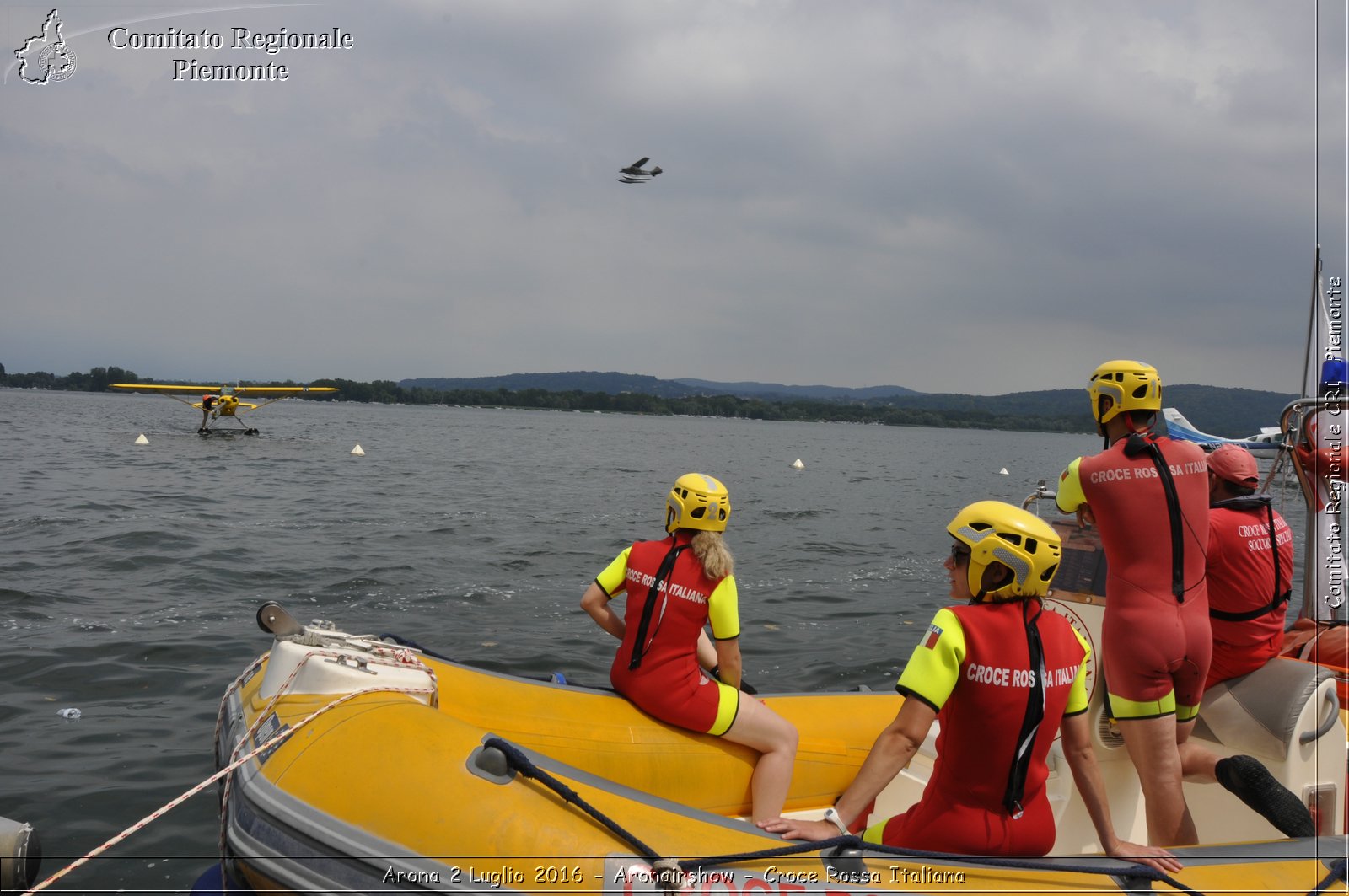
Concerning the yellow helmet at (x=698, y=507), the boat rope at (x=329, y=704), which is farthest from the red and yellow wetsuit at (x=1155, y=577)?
the boat rope at (x=329, y=704)

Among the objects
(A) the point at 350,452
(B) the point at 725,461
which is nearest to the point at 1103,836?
(A) the point at 350,452

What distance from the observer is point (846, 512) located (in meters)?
21.5

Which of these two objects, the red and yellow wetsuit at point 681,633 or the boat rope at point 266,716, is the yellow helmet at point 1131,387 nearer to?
the red and yellow wetsuit at point 681,633

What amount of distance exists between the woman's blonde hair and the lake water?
2.80 meters

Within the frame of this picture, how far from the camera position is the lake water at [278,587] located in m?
Result: 4.91

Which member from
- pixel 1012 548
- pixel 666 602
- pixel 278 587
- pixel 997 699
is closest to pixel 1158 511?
pixel 1012 548

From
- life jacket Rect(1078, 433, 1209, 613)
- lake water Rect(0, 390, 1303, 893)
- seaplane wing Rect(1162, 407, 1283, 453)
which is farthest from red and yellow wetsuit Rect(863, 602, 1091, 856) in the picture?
lake water Rect(0, 390, 1303, 893)

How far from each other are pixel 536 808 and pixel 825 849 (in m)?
0.88

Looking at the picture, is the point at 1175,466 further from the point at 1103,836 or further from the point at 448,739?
the point at 448,739

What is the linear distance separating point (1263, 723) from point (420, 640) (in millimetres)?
6522

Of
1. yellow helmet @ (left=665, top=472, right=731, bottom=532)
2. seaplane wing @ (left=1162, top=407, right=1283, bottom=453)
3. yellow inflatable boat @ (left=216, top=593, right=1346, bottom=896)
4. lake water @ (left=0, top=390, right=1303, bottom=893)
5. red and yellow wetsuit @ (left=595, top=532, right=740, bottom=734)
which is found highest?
seaplane wing @ (left=1162, top=407, right=1283, bottom=453)

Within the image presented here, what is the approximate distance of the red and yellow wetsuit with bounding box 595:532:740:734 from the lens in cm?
371

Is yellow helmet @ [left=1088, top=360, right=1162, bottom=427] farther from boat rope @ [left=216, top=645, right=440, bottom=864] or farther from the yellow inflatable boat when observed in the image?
boat rope @ [left=216, top=645, right=440, bottom=864]

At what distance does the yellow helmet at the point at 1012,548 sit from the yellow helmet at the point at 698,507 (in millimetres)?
1418
